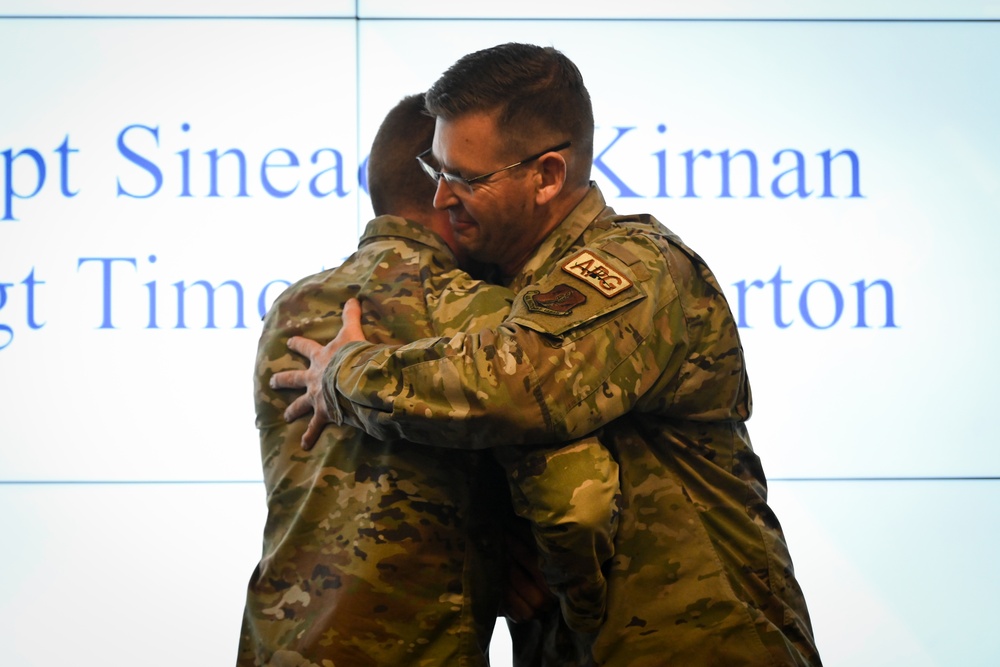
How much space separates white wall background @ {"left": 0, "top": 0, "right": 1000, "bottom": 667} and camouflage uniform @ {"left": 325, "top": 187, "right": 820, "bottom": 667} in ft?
5.47

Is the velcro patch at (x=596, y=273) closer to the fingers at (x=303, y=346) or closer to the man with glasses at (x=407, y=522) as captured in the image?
the man with glasses at (x=407, y=522)

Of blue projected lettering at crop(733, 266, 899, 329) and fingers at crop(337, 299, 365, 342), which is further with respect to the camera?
blue projected lettering at crop(733, 266, 899, 329)

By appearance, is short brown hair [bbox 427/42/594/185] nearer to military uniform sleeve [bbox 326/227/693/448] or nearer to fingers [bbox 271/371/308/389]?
military uniform sleeve [bbox 326/227/693/448]

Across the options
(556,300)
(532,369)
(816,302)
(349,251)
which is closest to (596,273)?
(556,300)

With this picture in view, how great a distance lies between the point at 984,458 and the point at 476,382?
2447 millimetres

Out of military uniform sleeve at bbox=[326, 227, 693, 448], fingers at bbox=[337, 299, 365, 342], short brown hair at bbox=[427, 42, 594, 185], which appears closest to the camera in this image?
military uniform sleeve at bbox=[326, 227, 693, 448]

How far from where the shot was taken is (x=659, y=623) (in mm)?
1599

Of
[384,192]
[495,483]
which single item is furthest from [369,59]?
[495,483]

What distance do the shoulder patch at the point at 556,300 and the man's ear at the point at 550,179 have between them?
0.27 m

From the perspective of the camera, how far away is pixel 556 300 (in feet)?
4.94

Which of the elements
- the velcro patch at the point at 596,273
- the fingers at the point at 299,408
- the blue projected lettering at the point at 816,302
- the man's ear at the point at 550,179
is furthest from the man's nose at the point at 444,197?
the blue projected lettering at the point at 816,302

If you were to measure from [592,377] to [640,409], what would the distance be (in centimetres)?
15

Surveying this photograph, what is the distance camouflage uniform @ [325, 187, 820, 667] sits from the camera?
4.76ft

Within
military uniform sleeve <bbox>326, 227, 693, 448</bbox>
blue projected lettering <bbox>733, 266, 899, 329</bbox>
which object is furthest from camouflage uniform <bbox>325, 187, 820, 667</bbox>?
blue projected lettering <bbox>733, 266, 899, 329</bbox>
